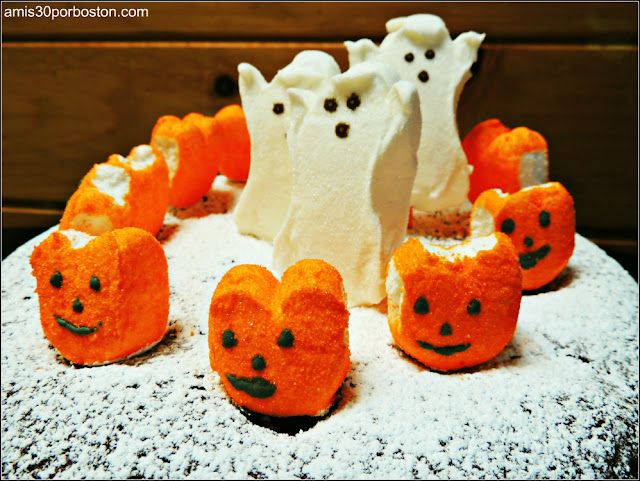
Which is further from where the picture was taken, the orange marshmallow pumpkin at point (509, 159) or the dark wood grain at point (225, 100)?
the dark wood grain at point (225, 100)

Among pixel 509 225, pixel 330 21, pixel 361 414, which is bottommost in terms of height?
pixel 361 414

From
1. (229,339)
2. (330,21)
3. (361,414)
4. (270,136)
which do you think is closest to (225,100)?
(330,21)

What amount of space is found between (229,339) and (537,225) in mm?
734

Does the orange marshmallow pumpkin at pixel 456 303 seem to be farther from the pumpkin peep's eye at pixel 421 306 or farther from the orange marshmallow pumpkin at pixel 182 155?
the orange marshmallow pumpkin at pixel 182 155

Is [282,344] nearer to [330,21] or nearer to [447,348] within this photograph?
[447,348]

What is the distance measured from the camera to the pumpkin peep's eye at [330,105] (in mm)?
1040

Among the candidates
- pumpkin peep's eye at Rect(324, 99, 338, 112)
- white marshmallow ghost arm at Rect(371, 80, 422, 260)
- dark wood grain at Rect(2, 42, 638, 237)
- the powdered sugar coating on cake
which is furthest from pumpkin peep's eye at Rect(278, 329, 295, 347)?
dark wood grain at Rect(2, 42, 638, 237)

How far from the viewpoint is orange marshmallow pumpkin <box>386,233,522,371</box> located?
2.75ft

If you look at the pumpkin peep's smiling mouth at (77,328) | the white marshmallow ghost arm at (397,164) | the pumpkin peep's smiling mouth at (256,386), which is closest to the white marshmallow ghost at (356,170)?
the white marshmallow ghost arm at (397,164)

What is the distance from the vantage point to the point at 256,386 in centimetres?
76

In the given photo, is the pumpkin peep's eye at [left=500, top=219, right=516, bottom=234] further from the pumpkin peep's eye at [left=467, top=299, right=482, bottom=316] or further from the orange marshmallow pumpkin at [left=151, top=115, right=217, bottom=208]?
the orange marshmallow pumpkin at [left=151, top=115, right=217, bottom=208]

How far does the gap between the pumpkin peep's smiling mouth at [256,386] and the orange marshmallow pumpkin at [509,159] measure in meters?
0.94

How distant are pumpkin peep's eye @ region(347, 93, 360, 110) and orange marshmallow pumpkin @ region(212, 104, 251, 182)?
609mm

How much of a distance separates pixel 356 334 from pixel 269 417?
0.83 ft
